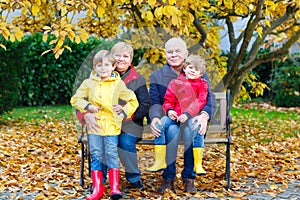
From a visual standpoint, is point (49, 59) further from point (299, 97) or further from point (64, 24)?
point (64, 24)

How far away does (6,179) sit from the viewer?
516cm

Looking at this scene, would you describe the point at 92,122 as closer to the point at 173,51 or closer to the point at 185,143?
the point at 185,143

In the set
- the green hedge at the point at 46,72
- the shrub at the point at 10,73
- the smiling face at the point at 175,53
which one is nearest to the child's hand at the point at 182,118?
the smiling face at the point at 175,53

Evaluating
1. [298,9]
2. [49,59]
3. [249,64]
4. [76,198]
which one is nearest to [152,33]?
[249,64]

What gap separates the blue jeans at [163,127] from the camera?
14.6ft

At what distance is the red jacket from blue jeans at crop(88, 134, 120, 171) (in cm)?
59

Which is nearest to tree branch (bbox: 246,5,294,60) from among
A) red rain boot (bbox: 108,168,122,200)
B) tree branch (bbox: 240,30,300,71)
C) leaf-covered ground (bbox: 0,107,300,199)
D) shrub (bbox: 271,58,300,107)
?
tree branch (bbox: 240,30,300,71)

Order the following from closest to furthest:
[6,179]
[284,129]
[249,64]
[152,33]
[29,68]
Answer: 1. [6,179]
2. [152,33]
3. [249,64]
4. [284,129]
5. [29,68]

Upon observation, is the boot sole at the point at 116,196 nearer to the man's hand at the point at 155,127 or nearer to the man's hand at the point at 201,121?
the man's hand at the point at 155,127

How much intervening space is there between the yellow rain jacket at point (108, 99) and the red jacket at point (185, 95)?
1.08 feet

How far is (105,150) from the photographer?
439 centimetres

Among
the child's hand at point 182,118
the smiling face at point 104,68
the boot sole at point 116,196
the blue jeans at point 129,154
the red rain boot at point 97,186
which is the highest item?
the smiling face at point 104,68

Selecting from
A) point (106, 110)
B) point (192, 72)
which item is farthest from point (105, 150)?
point (192, 72)

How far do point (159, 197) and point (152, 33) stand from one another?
3029 millimetres
